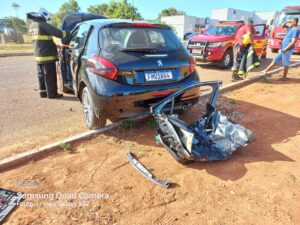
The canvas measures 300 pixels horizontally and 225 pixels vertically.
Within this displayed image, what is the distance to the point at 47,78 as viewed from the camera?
5.67 metres

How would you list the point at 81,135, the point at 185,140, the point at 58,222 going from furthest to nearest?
the point at 81,135 < the point at 185,140 < the point at 58,222

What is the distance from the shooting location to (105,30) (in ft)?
12.1

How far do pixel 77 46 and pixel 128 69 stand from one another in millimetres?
1561

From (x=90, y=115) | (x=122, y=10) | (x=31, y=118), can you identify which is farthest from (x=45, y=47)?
(x=122, y=10)

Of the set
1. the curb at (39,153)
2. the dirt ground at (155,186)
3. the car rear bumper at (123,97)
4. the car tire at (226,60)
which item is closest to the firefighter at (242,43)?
the car tire at (226,60)

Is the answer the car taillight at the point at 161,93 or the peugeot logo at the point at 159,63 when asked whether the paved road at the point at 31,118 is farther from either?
the peugeot logo at the point at 159,63

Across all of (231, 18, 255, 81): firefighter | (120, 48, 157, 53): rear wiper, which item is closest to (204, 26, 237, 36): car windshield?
(231, 18, 255, 81): firefighter

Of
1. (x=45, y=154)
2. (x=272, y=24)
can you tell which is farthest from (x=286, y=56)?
(x=272, y=24)

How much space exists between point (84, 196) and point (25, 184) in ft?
2.44

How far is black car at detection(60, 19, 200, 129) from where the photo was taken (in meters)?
3.36

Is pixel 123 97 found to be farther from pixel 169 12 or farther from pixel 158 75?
pixel 169 12

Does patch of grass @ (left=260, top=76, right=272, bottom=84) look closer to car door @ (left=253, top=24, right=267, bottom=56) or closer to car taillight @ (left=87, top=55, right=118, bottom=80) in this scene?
car door @ (left=253, top=24, right=267, bottom=56)

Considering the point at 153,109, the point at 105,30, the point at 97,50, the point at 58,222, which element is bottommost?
the point at 58,222

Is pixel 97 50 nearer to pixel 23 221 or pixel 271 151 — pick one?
pixel 23 221
